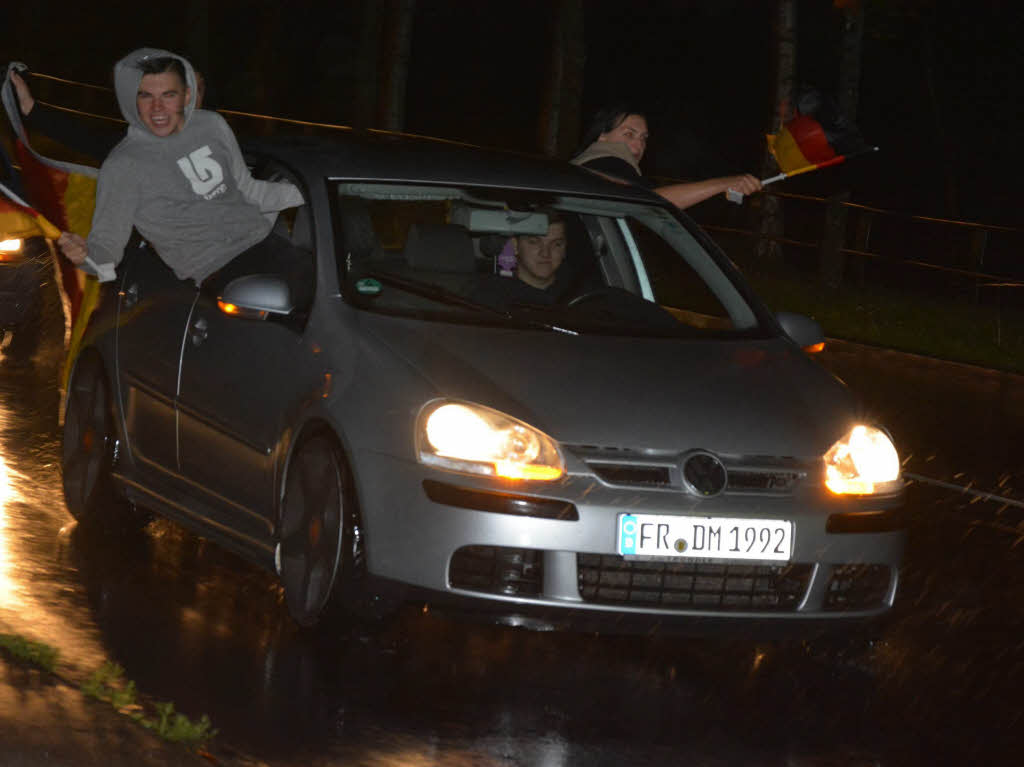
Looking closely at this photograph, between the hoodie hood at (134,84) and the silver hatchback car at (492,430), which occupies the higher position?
the hoodie hood at (134,84)

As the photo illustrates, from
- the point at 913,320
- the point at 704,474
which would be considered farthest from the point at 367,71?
the point at 704,474

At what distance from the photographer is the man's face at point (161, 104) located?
8.62 metres

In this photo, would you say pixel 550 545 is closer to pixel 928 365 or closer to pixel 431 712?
pixel 431 712

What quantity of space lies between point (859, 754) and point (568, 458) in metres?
1.17

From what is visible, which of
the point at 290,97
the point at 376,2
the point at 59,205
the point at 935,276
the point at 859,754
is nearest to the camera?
the point at 859,754

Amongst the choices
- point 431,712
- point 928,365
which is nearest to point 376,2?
point 928,365

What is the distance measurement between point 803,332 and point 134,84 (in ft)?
8.81

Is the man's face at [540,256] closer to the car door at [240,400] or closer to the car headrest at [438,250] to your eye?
the car headrest at [438,250]

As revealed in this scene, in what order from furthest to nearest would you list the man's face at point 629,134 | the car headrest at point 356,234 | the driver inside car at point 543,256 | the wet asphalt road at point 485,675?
the man's face at point 629,134
the driver inside car at point 543,256
the car headrest at point 356,234
the wet asphalt road at point 485,675

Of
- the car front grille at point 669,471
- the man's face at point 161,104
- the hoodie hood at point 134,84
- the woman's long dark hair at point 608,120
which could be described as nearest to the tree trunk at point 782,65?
the woman's long dark hair at point 608,120

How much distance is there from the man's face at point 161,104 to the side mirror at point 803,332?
93.2 inches

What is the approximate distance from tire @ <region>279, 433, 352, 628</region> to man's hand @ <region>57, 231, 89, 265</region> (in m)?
1.60

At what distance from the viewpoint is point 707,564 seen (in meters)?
6.74

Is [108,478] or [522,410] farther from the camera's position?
[108,478]
